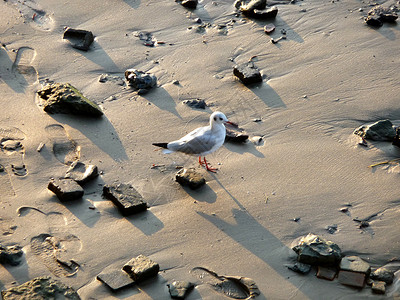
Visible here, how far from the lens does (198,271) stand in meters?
4.93

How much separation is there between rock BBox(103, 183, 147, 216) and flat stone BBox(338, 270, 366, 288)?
6.55 ft

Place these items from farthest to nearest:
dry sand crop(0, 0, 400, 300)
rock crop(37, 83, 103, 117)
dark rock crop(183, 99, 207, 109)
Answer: dark rock crop(183, 99, 207, 109) → rock crop(37, 83, 103, 117) → dry sand crop(0, 0, 400, 300)

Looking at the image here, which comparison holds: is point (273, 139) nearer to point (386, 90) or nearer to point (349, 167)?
point (349, 167)

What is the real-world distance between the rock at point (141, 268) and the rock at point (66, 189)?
3.58ft

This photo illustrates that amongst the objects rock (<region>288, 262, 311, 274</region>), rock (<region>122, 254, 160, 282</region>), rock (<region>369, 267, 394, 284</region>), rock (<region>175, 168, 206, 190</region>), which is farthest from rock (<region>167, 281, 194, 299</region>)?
rock (<region>369, 267, 394, 284</region>)

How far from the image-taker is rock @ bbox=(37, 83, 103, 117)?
665 cm

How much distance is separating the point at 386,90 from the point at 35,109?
445 cm

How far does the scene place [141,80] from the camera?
23.4 ft

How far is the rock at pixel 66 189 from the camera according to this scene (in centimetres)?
553

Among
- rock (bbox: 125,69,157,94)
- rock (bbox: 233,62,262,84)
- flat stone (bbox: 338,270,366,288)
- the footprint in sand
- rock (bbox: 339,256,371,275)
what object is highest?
rock (bbox: 233,62,262,84)

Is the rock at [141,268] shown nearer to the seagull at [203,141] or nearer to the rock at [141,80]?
the seagull at [203,141]

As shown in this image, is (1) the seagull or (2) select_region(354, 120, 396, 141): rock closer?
(1) the seagull

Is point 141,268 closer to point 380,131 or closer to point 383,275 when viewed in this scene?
point 383,275

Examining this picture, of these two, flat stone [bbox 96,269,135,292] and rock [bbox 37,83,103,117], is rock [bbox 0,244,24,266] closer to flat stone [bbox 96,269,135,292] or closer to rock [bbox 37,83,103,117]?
flat stone [bbox 96,269,135,292]
